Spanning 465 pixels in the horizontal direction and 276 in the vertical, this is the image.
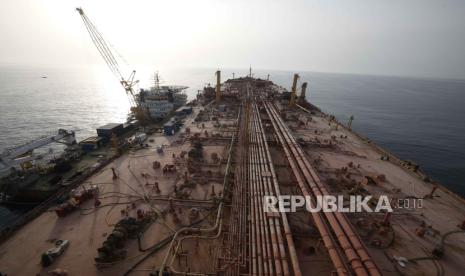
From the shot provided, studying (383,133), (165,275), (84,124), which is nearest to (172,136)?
(165,275)

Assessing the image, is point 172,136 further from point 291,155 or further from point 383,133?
point 383,133

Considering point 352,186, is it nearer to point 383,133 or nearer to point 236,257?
point 236,257

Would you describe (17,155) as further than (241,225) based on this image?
Yes

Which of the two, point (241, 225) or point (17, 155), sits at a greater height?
point (17, 155)

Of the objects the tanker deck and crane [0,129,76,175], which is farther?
crane [0,129,76,175]

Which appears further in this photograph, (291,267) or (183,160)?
(183,160)

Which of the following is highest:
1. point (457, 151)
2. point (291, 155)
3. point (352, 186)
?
point (291, 155)

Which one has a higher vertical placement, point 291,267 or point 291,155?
point 291,155

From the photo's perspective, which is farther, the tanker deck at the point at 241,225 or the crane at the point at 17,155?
the crane at the point at 17,155

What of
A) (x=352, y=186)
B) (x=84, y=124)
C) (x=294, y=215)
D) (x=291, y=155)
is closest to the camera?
(x=294, y=215)

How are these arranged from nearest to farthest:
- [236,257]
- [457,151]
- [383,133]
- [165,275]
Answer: [165,275], [236,257], [457,151], [383,133]
